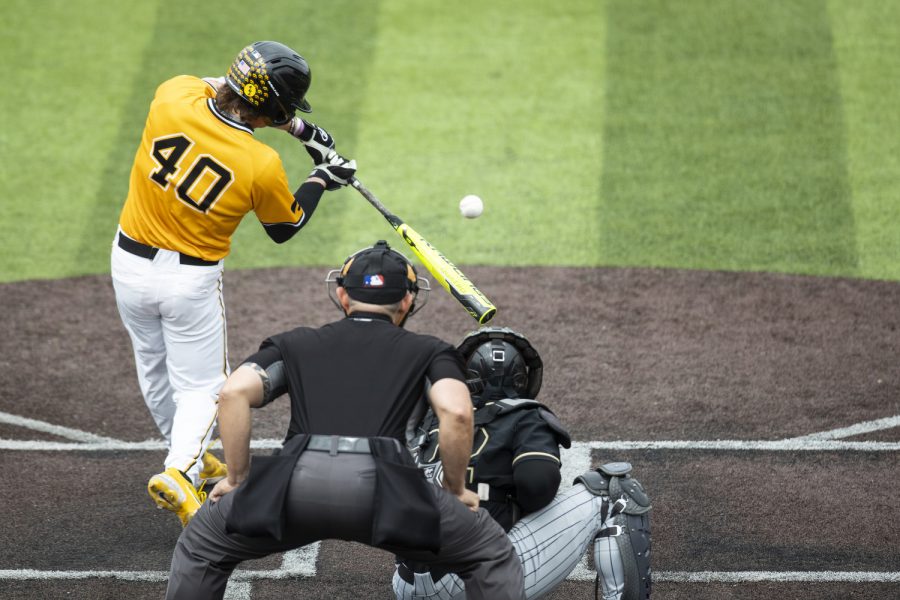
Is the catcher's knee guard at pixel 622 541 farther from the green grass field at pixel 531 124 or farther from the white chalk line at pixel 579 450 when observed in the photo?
the green grass field at pixel 531 124

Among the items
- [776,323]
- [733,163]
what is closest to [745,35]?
[733,163]

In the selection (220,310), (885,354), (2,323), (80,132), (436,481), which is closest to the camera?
(436,481)

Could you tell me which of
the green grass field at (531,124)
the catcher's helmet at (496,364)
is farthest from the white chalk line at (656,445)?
the green grass field at (531,124)

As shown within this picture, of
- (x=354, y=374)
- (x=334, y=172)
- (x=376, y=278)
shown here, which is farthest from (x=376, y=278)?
(x=334, y=172)

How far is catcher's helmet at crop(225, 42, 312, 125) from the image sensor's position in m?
4.91

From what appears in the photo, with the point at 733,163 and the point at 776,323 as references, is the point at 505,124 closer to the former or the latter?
the point at 733,163

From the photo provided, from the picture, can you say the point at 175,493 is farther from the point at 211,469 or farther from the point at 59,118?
the point at 59,118

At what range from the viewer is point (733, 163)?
8.92 meters

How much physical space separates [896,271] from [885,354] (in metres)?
1.33

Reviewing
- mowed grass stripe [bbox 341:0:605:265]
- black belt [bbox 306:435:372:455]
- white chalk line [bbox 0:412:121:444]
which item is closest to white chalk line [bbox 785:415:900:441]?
mowed grass stripe [bbox 341:0:605:265]

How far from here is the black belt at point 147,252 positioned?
16.6ft

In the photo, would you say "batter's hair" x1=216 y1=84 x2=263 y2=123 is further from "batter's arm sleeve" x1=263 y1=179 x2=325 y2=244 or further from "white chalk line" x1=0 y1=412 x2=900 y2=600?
"white chalk line" x1=0 y1=412 x2=900 y2=600

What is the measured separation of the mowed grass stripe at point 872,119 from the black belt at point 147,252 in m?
4.78

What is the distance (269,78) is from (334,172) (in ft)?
2.23
